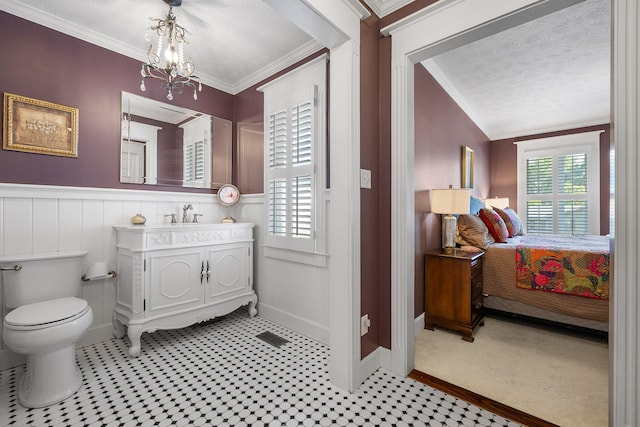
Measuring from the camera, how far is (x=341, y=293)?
1730 millimetres

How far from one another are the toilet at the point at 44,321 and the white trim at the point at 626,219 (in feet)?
9.05

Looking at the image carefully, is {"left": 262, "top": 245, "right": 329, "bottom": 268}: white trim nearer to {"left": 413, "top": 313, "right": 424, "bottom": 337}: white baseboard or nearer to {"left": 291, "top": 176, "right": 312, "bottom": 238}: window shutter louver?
{"left": 291, "top": 176, "right": 312, "bottom": 238}: window shutter louver

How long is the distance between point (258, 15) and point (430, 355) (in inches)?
114

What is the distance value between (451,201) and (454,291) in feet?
2.73

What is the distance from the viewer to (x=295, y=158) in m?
2.52

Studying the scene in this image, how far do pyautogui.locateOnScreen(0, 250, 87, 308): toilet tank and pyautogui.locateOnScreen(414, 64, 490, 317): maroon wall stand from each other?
2731mm

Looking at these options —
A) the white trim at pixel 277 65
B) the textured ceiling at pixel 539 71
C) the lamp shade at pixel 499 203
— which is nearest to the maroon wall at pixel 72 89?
the white trim at pixel 277 65

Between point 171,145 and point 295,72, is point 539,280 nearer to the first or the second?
point 295,72

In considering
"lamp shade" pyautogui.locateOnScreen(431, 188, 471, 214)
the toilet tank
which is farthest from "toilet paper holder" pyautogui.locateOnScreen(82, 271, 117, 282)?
"lamp shade" pyautogui.locateOnScreen(431, 188, 471, 214)

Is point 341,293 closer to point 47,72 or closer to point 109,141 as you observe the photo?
point 109,141

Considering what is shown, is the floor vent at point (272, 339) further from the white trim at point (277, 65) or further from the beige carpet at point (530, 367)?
the white trim at point (277, 65)

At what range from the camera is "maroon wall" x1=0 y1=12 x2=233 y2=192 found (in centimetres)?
198

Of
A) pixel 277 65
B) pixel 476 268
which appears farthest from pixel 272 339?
pixel 277 65

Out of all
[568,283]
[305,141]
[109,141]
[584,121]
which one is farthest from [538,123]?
[109,141]
